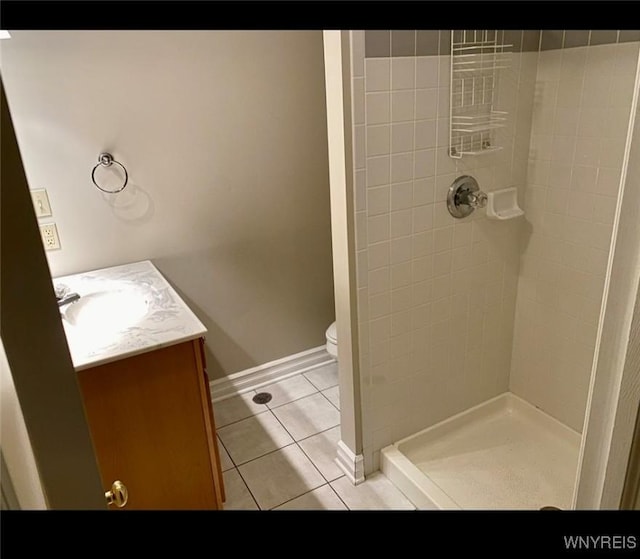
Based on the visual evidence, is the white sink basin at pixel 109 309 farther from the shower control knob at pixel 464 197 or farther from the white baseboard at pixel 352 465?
the shower control knob at pixel 464 197

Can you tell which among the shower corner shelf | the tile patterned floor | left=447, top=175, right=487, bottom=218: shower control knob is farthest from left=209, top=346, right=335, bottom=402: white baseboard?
the shower corner shelf

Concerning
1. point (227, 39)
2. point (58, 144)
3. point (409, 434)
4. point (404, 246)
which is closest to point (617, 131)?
point (404, 246)

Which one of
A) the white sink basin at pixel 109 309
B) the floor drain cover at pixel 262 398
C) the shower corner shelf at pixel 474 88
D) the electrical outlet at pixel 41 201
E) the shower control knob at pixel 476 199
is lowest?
the floor drain cover at pixel 262 398

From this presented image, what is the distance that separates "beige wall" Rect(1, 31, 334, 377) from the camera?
6.40 feet

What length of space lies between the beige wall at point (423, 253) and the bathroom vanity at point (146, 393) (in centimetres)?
64

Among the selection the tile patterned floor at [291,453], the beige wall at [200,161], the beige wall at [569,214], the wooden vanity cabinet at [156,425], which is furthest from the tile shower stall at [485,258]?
the beige wall at [200,161]

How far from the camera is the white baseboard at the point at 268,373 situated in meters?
2.67

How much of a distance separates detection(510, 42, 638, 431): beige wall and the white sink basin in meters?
1.62

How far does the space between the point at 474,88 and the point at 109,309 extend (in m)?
1.55

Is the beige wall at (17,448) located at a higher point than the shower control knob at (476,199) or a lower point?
higher

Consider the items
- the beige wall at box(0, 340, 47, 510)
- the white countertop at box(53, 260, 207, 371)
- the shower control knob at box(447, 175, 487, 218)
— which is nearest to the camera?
the beige wall at box(0, 340, 47, 510)

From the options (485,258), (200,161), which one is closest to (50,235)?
(200,161)

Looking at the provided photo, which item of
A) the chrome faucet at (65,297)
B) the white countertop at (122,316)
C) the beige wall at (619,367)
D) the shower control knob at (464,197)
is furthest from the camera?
the shower control knob at (464,197)

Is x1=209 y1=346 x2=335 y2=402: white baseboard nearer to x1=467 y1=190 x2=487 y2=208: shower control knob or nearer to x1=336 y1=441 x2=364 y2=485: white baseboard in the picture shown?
x1=336 y1=441 x2=364 y2=485: white baseboard
